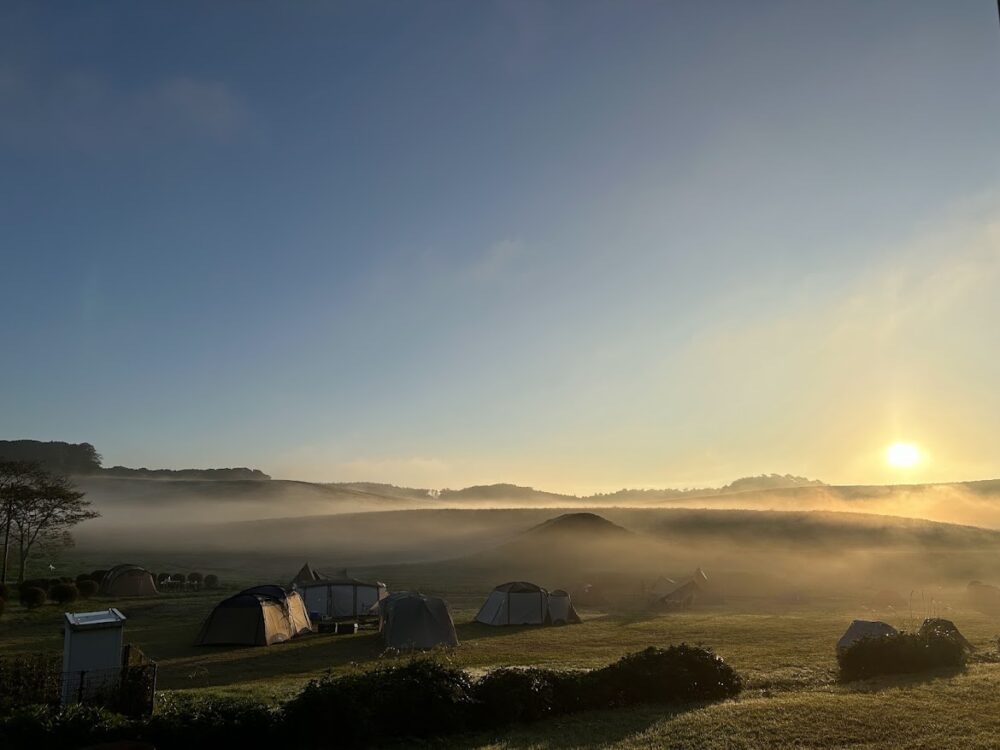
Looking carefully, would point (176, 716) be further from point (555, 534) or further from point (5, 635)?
point (555, 534)

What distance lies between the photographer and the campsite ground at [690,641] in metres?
14.5

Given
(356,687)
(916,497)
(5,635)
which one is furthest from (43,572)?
(916,497)

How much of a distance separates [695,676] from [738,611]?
3564 cm

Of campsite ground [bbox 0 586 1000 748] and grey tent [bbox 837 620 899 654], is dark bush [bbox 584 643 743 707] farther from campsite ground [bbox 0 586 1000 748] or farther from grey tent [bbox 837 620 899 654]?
grey tent [bbox 837 620 899 654]

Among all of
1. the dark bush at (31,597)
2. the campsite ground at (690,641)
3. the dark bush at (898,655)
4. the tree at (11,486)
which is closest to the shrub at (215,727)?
the campsite ground at (690,641)

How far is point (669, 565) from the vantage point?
85000 mm

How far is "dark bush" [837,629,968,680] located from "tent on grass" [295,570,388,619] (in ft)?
92.5

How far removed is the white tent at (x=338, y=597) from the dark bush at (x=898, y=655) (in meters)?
28.2

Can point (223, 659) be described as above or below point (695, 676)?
below

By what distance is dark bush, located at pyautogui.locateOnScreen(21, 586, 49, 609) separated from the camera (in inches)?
1668

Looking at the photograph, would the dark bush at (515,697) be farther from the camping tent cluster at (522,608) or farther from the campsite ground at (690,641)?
the camping tent cluster at (522,608)

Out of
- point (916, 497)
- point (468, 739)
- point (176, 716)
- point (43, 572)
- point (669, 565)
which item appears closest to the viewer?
point (176, 716)

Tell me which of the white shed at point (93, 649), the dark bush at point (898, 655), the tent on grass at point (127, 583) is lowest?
the tent on grass at point (127, 583)

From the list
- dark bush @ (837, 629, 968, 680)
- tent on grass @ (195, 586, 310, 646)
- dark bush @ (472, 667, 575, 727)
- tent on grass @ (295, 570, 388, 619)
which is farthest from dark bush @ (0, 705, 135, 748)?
tent on grass @ (295, 570, 388, 619)
